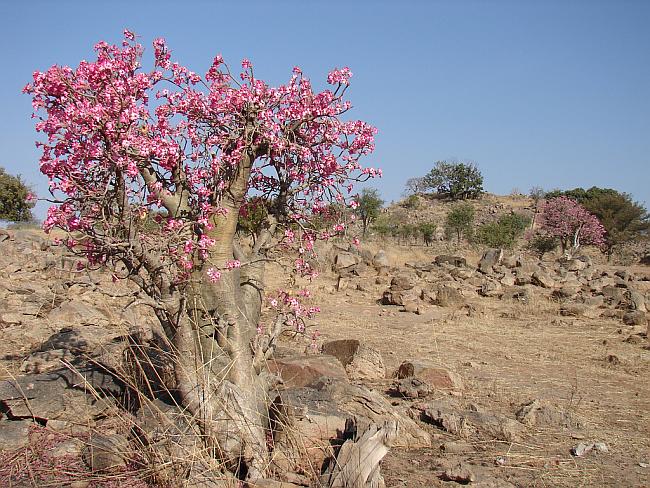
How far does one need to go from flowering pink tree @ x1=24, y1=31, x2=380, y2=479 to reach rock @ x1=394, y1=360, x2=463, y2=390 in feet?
7.91

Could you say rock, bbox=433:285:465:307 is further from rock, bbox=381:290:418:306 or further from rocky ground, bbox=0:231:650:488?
rock, bbox=381:290:418:306

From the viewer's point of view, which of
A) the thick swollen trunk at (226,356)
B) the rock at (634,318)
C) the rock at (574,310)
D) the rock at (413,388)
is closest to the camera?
the thick swollen trunk at (226,356)

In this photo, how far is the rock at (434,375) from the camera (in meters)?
7.60

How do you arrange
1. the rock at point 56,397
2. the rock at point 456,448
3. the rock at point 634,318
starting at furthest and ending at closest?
1. the rock at point 634,318
2. the rock at point 456,448
3. the rock at point 56,397

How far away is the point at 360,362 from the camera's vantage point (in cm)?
823

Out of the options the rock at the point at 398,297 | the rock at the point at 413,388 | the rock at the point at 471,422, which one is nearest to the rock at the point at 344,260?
the rock at the point at 398,297

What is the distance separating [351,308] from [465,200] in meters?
45.0

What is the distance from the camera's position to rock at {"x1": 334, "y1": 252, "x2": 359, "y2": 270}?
2069 centimetres

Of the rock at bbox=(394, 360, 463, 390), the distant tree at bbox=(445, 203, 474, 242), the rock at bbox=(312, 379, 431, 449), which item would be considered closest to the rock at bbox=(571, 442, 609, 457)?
the rock at bbox=(312, 379, 431, 449)

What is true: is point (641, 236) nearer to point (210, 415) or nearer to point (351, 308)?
point (351, 308)

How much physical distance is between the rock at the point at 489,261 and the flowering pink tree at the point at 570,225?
36.7 ft

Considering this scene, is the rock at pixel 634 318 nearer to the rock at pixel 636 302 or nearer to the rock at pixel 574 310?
the rock at pixel 574 310

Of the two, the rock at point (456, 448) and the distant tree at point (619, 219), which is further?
the distant tree at point (619, 219)

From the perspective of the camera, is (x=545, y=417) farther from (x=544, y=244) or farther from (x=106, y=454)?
(x=544, y=244)
